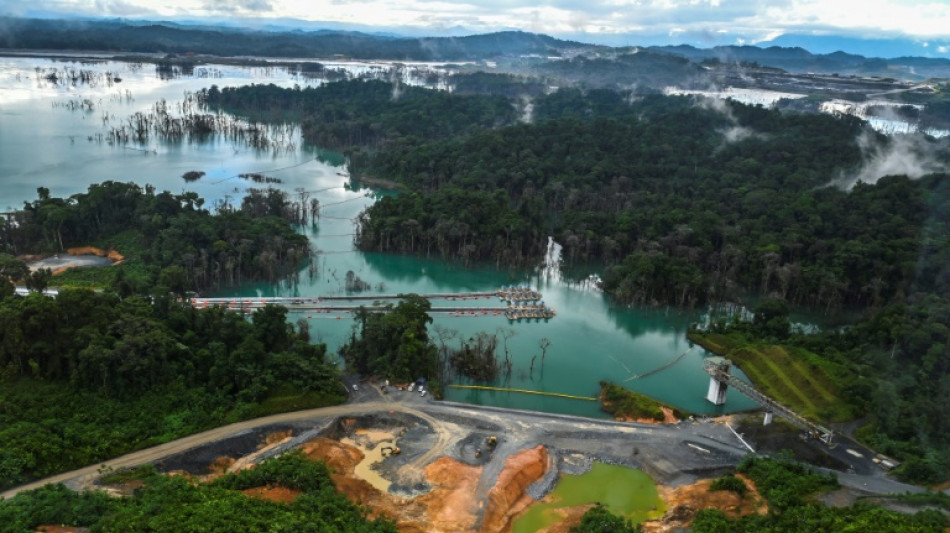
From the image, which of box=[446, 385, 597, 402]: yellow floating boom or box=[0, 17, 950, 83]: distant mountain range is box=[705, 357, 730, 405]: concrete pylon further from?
box=[0, 17, 950, 83]: distant mountain range

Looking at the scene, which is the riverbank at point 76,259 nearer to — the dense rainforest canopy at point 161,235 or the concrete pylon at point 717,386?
the dense rainforest canopy at point 161,235

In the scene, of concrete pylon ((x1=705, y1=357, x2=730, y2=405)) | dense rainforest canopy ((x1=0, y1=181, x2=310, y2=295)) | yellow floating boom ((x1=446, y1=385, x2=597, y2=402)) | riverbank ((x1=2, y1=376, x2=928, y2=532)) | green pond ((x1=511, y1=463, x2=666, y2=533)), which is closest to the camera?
riverbank ((x1=2, y1=376, x2=928, y2=532))

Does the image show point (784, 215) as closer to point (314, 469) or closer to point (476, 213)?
point (476, 213)

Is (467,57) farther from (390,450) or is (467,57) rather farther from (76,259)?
(390,450)

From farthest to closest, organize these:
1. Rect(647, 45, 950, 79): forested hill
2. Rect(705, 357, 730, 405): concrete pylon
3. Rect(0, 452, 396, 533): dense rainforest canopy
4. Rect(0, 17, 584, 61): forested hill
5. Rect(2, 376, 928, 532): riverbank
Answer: Rect(0, 17, 584, 61): forested hill < Rect(647, 45, 950, 79): forested hill < Rect(705, 357, 730, 405): concrete pylon < Rect(2, 376, 928, 532): riverbank < Rect(0, 452, 396, 533): dense rainforest canopy

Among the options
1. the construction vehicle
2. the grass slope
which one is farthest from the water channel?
the construction vehicle

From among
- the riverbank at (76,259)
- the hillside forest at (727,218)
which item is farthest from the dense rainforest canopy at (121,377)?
the hillside forest at (727,218)
